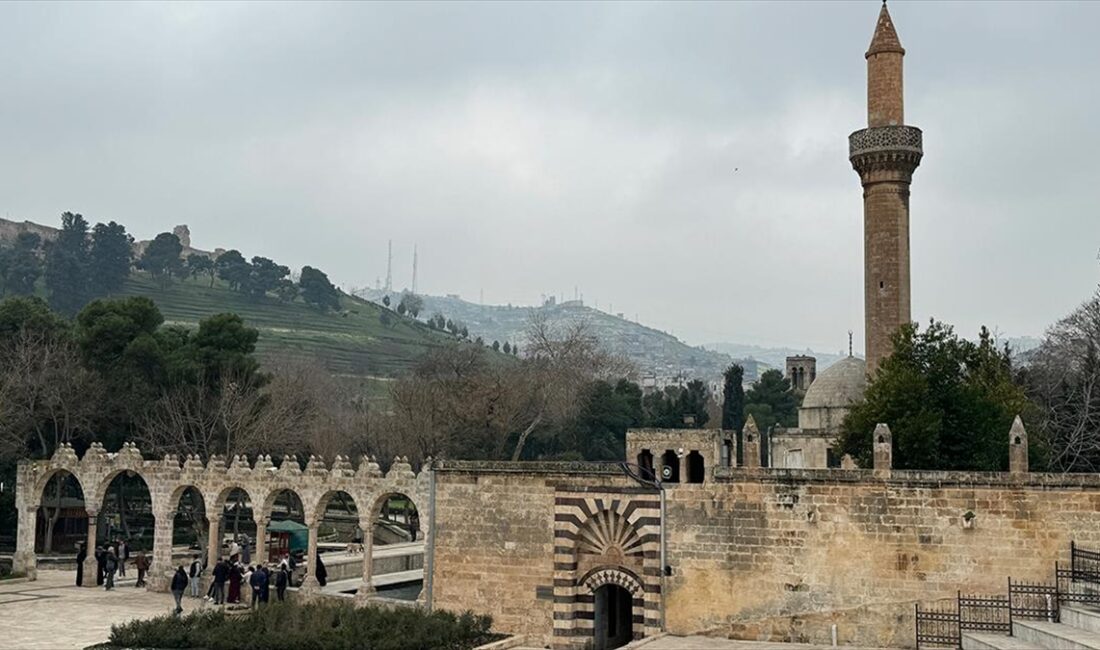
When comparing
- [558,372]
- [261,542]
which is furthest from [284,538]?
[558,372]

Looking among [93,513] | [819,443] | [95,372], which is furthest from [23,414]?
[819,443]

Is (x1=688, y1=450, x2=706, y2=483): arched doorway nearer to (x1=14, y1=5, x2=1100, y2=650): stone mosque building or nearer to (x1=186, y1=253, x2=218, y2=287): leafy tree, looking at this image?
(x1=14, y1=5, x2=1100, y2=650): stone mosque building

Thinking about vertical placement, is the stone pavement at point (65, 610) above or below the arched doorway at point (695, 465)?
below

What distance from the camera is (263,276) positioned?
139750mm

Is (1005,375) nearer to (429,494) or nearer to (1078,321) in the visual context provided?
(1078,321)

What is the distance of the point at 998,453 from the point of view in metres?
31.5

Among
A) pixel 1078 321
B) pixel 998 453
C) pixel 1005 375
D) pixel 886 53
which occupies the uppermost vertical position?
pixel 886 53

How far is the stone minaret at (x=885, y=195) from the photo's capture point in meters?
39.4

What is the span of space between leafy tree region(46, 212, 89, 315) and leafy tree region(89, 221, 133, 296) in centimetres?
105

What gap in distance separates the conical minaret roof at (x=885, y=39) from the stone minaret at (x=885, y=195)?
4 centimetres

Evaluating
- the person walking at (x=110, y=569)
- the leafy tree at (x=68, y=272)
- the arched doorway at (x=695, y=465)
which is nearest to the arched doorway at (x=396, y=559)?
the person walking at (x=110, y=569)

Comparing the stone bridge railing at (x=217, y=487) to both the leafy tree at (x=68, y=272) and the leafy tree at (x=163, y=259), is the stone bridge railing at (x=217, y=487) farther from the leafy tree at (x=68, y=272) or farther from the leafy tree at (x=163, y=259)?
the leafy tree at (x=163, y=259)

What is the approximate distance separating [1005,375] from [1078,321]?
12.2 m

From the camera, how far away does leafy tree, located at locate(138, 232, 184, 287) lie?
134 meters
